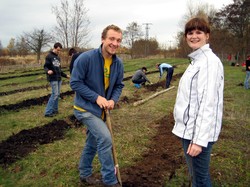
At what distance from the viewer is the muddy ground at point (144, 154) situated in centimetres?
442

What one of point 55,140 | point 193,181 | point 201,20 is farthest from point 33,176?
point 201,20

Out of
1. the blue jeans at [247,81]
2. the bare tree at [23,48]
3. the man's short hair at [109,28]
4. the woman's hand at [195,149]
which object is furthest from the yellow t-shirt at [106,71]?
the bare tree at [23,48]

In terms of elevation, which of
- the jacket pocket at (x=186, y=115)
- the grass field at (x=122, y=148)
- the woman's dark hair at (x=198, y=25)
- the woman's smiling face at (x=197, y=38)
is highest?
the woman's dark hair at (x=198, y=25)

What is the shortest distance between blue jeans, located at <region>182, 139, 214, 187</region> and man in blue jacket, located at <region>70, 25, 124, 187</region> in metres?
1.15

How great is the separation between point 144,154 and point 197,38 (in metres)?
3.30

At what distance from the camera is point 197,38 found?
268cm

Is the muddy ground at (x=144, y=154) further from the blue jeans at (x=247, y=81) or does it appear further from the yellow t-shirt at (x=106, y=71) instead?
the blue jeans at (x=247, y=81)

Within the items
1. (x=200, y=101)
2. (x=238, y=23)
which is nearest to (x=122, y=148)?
(x=200, y=101)

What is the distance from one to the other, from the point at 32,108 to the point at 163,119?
188 inches

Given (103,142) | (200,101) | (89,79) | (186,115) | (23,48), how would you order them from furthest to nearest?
(23,48), (89,79), (103,142), (186,115), (200,101)

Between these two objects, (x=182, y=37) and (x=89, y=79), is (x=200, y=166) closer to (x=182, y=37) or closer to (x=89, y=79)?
(x=89, y=79)

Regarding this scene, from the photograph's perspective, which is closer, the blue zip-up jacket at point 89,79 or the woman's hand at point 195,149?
the woman's hand at point 195,149

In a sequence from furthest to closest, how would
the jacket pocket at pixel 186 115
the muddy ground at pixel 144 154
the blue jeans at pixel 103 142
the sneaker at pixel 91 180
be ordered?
the muddy ground at pixel 144 154, the sneaker at pixel 91 180, the blue jeans at pixel 103 142, the jacket pocket at pixel 186 115

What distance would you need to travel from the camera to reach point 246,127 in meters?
7.52
